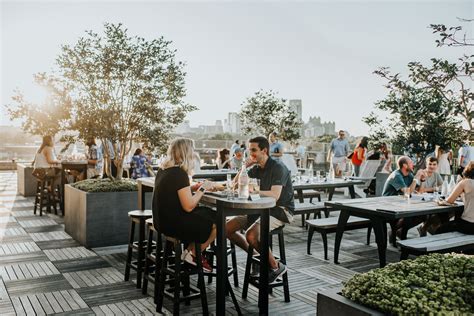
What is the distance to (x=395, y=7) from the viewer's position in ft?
21.6

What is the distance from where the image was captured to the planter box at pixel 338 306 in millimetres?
Answer: 1822

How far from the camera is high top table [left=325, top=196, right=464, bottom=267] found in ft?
14.8

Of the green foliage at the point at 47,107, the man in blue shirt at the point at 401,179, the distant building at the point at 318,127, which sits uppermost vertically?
the distant building at the point at 318,127

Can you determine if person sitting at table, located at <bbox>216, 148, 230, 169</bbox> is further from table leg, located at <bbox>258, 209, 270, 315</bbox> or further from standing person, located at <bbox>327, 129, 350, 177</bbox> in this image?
table leg, located at <bbox>258, 209, 270, 315</bbox>

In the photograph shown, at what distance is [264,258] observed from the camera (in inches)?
136

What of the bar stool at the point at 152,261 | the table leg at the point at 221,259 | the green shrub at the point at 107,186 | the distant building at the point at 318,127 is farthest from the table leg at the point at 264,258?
the distant building at the point at 318,127

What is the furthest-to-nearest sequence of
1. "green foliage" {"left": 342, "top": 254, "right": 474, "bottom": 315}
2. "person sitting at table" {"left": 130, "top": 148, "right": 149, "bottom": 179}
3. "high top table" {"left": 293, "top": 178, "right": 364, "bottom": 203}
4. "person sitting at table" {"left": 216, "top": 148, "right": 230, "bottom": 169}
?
1. "person sitting at table" {"left": 216, "top": 148, "right": 230, "bottom": 169}
2. "person sitting at table" {"left": 130, "top": 148, "right": 149, "bottom": 179}
3. "high top table" {"left": 293, "top": 178, "right": 364, "bottom": 203}
4. "green foliage" {"left": 342, "top": 254, "right": 474, "bottom": 315}

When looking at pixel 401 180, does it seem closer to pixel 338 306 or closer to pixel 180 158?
pixel 180 158

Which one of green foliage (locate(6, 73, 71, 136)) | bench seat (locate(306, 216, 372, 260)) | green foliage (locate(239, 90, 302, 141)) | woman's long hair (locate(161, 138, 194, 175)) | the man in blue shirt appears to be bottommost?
bench seat (locate(306, 216, 372, 260))

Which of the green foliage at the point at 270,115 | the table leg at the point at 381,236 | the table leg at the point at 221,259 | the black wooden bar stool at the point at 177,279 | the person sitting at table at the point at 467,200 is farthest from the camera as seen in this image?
the green foliage at the point at 270,115

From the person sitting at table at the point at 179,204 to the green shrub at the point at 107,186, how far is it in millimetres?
2347

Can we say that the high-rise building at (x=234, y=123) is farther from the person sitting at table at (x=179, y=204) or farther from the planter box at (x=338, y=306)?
the planter box at (x=338, y=306)

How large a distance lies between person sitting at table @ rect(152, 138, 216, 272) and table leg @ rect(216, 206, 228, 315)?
0.26m

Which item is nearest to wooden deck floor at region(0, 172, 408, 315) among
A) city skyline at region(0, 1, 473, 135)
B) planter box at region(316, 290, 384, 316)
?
planter box at region(316, 290, 384, 316)
